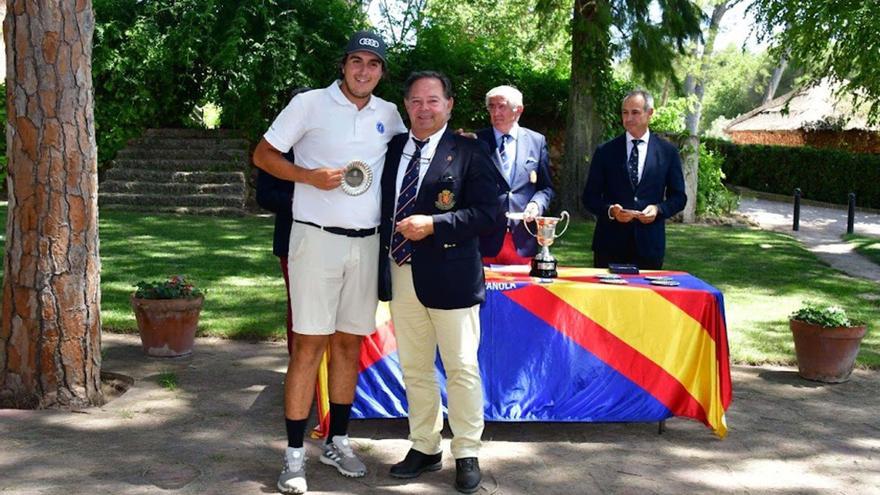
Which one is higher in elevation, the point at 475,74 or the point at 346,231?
the point at 475,74

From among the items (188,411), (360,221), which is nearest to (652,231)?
(360,221)

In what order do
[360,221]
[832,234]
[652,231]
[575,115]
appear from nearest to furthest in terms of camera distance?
[360,221] → [652,231] → [575,115] → [832,234]

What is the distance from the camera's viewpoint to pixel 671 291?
5.26 meters

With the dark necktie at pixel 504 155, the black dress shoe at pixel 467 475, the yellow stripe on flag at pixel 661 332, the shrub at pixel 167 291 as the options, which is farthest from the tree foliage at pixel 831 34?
the black dress shoe at pixel 467 475

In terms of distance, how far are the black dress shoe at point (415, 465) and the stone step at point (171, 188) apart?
13681 millimetres

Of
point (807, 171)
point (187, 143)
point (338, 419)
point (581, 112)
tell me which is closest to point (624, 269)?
point (338, 419)

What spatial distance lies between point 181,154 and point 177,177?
0.88 m

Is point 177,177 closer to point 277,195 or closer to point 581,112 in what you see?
point 581,112

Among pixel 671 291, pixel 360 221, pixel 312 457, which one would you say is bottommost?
pixel 312 457

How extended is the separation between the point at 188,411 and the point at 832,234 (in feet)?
53.1

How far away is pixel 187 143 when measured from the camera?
19.0 meters

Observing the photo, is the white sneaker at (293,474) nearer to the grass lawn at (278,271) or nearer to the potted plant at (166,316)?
the potted plant at (166,316)

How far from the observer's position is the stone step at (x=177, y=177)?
1802 centimetres

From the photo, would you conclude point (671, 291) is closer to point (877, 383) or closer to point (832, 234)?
point (877, 383)
